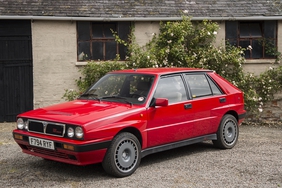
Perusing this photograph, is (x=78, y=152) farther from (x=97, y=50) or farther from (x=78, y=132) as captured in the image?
(x=97, y=50)

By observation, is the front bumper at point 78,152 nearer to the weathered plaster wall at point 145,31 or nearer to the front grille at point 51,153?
the front grille at point 51,153

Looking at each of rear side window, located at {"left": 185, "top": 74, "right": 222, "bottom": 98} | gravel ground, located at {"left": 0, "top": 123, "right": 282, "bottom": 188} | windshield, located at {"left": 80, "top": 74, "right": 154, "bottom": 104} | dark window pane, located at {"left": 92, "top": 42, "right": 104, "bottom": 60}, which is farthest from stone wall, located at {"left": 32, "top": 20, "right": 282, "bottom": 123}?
rear side window, located at {"left": 185, "top": 74, "right": 222, "bottom": 98}

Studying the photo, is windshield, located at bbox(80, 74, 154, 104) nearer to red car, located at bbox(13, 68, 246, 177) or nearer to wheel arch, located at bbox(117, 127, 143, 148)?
red car, located at bbox(13, 68, 246, 177)

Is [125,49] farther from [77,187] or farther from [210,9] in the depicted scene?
[77,187]

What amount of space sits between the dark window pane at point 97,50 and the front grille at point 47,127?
6.40 meters

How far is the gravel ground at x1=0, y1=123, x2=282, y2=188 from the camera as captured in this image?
5.81m

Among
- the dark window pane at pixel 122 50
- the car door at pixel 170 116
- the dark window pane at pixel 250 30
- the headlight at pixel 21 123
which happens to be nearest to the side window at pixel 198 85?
the car door at pixel 170 116

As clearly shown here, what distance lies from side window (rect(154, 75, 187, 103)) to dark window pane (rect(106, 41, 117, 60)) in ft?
18.4

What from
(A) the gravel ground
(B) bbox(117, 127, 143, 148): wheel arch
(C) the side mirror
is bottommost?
(A) the gravel ground

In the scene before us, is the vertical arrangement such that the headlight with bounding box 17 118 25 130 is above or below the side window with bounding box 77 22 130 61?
below

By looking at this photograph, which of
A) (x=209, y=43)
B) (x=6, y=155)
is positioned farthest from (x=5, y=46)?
(x=209, y=43)

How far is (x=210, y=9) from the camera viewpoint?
12.9 metres

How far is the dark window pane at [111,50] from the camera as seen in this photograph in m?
12.6

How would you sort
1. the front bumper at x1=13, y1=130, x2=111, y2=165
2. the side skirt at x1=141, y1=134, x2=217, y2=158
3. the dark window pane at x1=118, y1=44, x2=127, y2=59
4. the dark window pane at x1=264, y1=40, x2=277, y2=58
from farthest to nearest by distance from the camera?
1. the dark window pane at x1=264, y1=40, x2=277, y2=58
2. the dark window pane at x1=118, y1=44, x2=127, y2=59
3. the side skirt at x1=141, y1=134, x2=217, y2=158
4. the front bumper at x1=13, y1=130, x2=111, y2=165
